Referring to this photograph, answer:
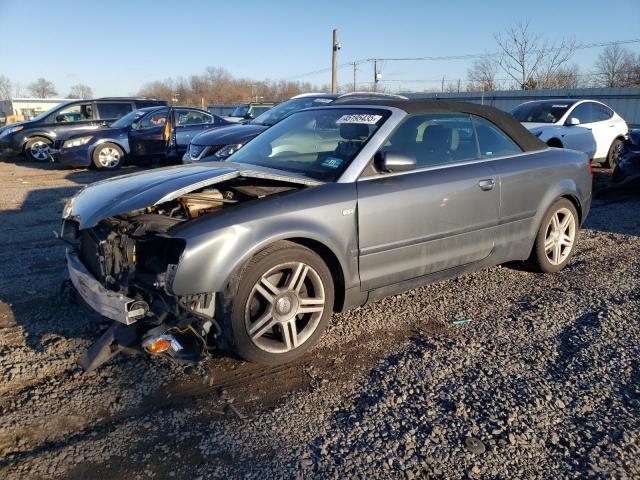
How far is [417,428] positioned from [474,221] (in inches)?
74.5

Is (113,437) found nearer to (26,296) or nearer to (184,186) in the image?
(184,186)

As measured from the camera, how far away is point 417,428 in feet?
8.24

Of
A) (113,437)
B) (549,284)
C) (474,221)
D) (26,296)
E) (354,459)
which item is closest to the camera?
(354,459)

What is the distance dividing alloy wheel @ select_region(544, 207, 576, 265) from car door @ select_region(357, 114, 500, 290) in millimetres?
914

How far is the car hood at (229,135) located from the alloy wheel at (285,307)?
17.0 ft

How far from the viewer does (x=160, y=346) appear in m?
2.71

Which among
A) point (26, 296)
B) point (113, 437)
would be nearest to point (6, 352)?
point (26, 296)

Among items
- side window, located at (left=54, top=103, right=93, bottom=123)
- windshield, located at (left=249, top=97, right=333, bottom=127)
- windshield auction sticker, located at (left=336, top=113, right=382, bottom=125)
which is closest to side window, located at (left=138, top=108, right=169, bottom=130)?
side window, located at (left=54, top=103, right=93, bottom=123)

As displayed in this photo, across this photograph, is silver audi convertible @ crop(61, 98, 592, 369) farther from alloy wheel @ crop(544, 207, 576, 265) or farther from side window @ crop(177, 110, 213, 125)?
side window @ crop(177, 110, 213, 125)

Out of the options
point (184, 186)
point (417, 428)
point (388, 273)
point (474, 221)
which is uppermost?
point (184, 186)

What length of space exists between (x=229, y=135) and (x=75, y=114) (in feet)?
28.5

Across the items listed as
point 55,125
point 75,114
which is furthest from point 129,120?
point 55,125

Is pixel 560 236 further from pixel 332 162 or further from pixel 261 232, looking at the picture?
pixel 261 232

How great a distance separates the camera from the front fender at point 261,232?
273cm
